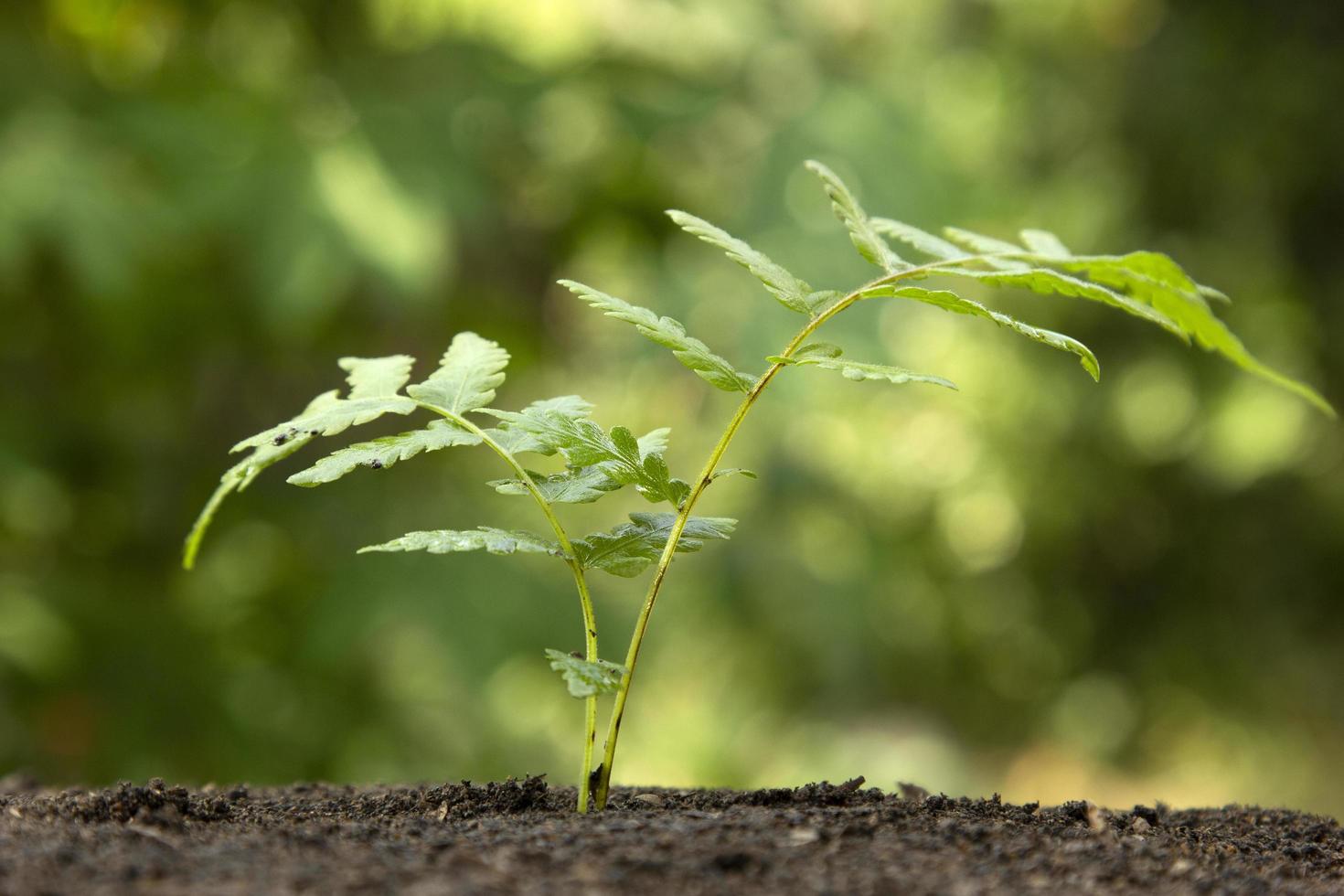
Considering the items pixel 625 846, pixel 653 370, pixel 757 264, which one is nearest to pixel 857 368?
pixel 757 264

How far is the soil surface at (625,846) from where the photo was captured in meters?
0.82

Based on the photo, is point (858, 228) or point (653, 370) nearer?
point (858, 228)

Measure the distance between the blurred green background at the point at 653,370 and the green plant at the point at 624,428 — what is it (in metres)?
2.26

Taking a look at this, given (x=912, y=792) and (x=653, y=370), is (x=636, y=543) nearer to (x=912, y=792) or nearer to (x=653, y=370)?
(x=912, y=792)

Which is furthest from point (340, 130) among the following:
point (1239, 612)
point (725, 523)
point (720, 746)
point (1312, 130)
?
point (1239, 612)

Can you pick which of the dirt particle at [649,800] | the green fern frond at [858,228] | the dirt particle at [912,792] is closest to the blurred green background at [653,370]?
the dirt particle at [912,792]

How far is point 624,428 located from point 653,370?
14.6 feet

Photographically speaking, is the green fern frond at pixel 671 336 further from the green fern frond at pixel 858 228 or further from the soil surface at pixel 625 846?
the soil surface at pixel 625 846

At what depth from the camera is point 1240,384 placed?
580 cm

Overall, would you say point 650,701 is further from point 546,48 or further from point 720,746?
point 546,48

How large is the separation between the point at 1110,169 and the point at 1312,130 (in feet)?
3.07

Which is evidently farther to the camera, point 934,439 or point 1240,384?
point 934,439

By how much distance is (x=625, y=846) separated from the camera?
0.90m

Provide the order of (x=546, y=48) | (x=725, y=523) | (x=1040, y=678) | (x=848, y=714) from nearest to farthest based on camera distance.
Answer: (x=725, y=523)
(x=546, y=48)
(x=848, y=714)
(x=1040, y=678)
